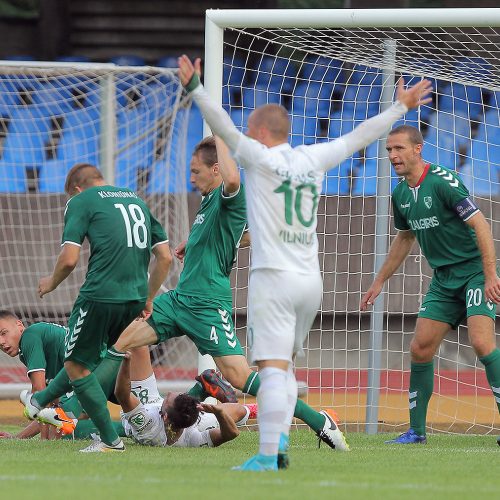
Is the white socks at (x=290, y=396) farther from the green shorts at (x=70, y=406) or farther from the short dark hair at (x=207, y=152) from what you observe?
the green shorts at (x=70, y=406)

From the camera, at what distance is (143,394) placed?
7.72m

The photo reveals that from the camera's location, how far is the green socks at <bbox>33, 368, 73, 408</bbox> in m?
7.10

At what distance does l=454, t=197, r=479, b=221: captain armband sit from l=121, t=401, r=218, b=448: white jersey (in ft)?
6.71

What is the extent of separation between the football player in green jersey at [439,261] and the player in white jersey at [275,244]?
6.76 ft

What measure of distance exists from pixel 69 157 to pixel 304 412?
7.20m

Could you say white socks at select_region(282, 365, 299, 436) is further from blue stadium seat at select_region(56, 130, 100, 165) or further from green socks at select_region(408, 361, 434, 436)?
blue stadium seat at select_region(56, 130, 100, 165)

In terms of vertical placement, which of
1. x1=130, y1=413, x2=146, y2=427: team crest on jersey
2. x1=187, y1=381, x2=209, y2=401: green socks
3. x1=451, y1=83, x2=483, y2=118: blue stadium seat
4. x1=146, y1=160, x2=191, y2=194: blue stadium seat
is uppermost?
x1=451, y1=83, x2=483, y2=118: blue stadium seat

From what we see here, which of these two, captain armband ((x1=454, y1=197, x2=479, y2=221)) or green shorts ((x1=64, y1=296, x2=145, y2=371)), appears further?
captain armband ((x1=454, y1=197, x2=479, y2=221))

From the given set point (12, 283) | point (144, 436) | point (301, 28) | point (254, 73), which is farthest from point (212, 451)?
point (12, 283)

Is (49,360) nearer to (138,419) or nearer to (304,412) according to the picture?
(138,419)

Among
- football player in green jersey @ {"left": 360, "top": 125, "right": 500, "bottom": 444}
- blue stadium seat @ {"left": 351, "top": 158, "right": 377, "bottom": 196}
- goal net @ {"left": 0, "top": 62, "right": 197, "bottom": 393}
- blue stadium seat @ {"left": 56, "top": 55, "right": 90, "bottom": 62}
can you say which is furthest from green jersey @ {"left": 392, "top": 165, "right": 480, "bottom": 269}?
blue stadium seat @ {"left": 56, "top": 55, "right": 90, "bottom": 62}

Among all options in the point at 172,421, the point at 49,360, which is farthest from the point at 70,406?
the point at 172,421

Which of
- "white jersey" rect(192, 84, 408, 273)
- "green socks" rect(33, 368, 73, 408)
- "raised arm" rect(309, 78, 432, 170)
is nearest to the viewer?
"white jersey" rect(192, 84, 408, 273)

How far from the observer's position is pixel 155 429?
7320 millimetres
